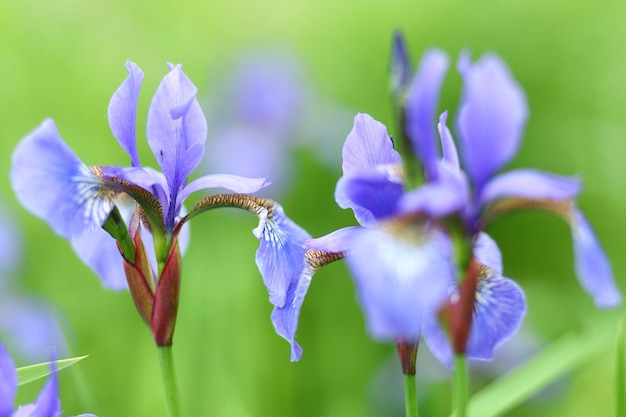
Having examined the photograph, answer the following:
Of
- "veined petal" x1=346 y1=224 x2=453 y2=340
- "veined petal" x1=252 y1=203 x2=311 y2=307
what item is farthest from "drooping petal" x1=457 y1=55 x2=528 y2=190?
"veined petal" x1=252 y1=203 x2=311 y2=307

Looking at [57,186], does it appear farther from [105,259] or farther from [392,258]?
[392,258]

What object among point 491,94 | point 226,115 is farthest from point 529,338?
point 491,94

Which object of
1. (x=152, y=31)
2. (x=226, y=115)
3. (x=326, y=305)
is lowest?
(x=326, y=305)

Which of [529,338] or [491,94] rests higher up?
[491,94]

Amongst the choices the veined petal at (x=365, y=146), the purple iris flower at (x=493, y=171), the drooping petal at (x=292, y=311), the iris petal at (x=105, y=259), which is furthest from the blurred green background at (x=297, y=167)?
the purple iris flower at (x=493, y=171)

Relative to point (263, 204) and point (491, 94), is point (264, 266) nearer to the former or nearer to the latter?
point (263, 204)

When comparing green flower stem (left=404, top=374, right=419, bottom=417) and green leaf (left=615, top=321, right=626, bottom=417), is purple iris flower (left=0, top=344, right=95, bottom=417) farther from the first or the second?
green leaf (left=615, top=321, right=626, bottom=417)

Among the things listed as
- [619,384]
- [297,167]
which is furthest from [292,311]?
[297,167]
